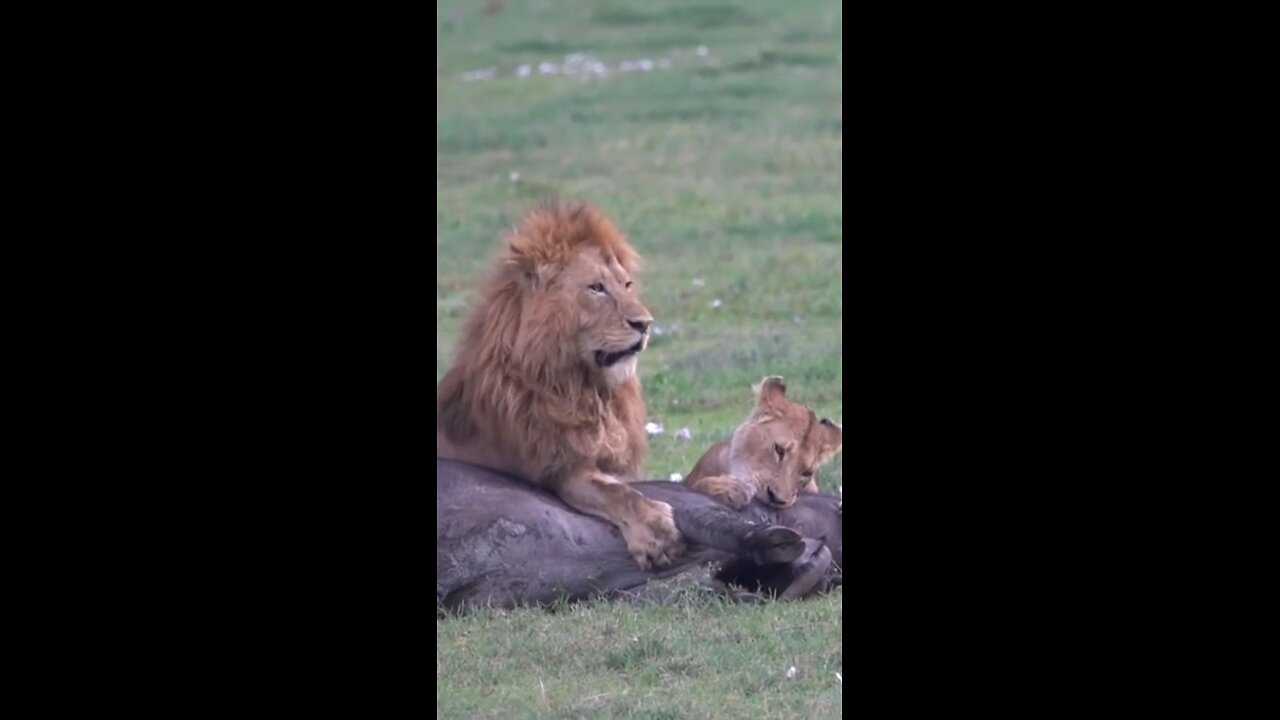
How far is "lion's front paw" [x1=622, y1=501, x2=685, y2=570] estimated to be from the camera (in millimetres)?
5074

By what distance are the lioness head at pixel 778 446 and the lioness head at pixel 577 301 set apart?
0.35 metres

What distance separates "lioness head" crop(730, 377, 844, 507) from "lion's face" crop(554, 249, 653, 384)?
37cm

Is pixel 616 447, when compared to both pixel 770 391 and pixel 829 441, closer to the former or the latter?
pixel 770 391

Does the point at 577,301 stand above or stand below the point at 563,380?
above

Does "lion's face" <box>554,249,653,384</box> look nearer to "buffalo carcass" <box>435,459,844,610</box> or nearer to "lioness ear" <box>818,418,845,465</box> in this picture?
"buffalo carcass" <box>435,459,844,610</box>

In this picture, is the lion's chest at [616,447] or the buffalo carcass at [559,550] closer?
the buffalo carcass at [559,550]

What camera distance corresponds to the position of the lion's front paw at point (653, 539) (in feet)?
16.6

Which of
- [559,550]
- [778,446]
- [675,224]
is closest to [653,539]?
[559,550]

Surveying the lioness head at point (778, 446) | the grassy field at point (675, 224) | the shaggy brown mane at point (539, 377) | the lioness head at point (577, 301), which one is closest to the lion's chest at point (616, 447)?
the shaggy brown mane at point (539, 377)

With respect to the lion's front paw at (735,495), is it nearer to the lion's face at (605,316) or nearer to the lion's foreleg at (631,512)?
the lion's foreleg at (631,512)

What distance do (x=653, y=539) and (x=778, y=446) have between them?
0.47 m

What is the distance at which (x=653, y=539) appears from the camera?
5.08 m

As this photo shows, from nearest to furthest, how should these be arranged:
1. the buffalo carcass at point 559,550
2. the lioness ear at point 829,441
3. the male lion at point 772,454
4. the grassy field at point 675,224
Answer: the grassy field at point 675,224
the buffalo carcass at point 559,550
the male lion at point 772,454
the lioness ear at point 829,441
